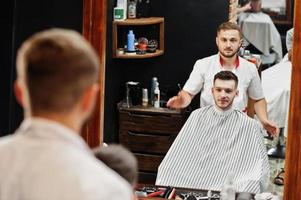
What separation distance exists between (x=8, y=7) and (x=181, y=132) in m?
1.01

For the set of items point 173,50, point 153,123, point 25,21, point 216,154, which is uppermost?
point 25,21

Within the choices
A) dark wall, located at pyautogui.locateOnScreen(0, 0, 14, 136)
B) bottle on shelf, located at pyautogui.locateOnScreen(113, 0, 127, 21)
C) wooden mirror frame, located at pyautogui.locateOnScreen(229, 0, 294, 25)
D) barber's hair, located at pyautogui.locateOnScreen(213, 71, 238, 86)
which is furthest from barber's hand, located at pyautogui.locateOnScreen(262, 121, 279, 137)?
dark wall, located at pyautogui.locateOnScreen(0, 0, 14, 136)

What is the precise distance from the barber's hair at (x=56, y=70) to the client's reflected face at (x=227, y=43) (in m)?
1.67

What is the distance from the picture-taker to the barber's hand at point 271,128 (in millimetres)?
2689

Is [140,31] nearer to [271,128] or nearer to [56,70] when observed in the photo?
[271,128]

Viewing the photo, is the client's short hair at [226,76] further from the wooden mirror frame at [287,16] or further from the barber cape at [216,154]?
the wooden mirror frame at [287,16]

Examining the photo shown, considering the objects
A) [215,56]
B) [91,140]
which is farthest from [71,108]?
[91,140]

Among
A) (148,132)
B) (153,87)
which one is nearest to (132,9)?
(153,87)

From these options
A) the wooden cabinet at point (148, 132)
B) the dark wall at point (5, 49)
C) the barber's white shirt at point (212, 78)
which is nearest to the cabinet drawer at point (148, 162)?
the wooden cabinet at point (148, 132)

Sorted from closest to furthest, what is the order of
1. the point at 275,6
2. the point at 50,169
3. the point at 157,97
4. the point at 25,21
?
the point at 50,169, the point at 275,6, the point at 157,97, the point at 25,21

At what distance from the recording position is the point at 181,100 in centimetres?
279

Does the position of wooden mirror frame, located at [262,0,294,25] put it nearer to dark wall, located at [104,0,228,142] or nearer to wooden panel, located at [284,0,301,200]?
wooden panel, located at [284,0,301,200]

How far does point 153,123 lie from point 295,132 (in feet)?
2.11

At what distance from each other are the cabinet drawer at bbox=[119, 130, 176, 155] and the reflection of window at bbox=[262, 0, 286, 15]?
2.39 feet
